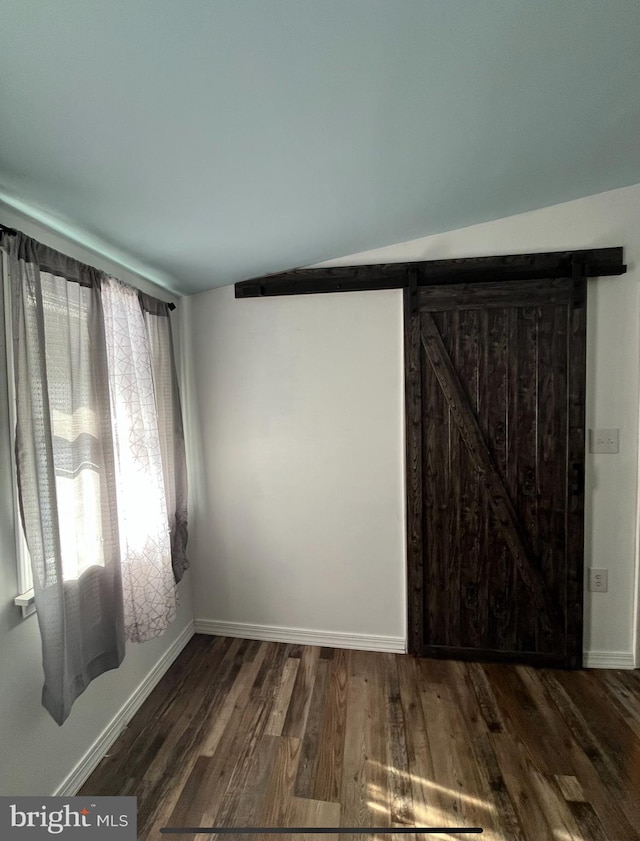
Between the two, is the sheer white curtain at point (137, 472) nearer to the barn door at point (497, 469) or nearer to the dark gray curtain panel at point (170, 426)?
the dark gray curtain panel at point (170, 426)

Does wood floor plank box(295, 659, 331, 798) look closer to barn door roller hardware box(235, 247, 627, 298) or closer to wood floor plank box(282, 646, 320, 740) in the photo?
wood floor plank box(282, 646, 320, 740)

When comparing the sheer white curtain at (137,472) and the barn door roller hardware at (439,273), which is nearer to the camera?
the sheer white curtain at (137,472)

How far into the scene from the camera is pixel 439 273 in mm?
2094

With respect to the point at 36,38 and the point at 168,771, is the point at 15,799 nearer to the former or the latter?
the point at 168,771

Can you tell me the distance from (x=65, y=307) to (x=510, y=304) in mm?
2138

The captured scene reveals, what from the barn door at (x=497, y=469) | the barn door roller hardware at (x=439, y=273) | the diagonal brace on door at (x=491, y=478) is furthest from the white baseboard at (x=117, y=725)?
the barn door roller hardware at (x=439, y=273)

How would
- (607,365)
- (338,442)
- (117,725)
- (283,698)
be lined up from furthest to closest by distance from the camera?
(338,442) < (607,365) < (283,698) < (117,725)

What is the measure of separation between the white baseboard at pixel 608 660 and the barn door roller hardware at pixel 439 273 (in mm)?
2097

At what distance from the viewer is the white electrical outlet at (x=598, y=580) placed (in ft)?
6.75

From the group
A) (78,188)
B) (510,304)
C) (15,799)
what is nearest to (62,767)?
(15,799)

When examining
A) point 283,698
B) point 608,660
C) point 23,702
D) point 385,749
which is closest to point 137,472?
point 23,702

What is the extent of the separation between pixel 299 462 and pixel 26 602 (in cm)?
141

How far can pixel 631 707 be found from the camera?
1785 mm

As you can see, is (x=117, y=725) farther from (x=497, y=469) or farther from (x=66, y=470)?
(x=497, y=469)
